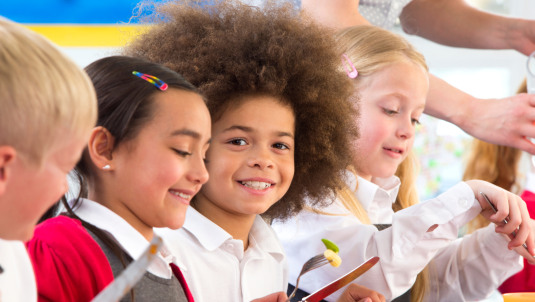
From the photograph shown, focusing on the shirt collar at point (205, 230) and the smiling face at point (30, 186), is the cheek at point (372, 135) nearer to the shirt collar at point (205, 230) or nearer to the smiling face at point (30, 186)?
the shirt collar at point (205, 230)

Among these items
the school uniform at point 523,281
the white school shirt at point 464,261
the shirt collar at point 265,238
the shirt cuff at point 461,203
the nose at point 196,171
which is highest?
the nose at point 196,171

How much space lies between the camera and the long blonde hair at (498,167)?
1.80 metres

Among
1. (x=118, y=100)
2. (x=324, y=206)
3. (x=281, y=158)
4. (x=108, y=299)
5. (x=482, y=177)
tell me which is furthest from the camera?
(x=482, y=177)

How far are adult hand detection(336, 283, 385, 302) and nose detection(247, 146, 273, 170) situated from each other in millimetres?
281

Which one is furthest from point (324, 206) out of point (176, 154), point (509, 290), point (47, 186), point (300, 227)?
point (509, 290)

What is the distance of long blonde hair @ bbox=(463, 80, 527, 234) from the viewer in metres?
1.80

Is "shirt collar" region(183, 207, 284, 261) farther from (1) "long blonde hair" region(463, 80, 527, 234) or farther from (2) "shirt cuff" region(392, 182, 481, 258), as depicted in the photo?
(1) "long blonde hair" region(463, 80, 527, 234)

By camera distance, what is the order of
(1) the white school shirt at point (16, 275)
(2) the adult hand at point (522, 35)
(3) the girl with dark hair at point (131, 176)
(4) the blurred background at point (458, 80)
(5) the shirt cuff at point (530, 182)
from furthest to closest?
(4) the blurred background at point (458, 80) < (5) the shirt cuff at point (530, 182) < (2) the adult hand at point (522, 35) < (3) the girl with dark hair at point (131, 176) < (1) the white school shirt at point (16, 275)

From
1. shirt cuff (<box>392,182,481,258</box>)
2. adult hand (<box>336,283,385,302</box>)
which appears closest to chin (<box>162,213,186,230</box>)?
adult hand (<box>336,283,385,302</box>)

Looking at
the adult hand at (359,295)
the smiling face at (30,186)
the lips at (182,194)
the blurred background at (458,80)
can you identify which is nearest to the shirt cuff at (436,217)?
the adult hand at (359,295)

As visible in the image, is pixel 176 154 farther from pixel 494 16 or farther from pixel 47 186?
pixel 494 16

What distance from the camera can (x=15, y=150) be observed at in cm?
37

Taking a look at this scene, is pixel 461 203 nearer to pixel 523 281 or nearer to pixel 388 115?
pixel 388 115

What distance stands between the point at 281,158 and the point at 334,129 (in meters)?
0.15
